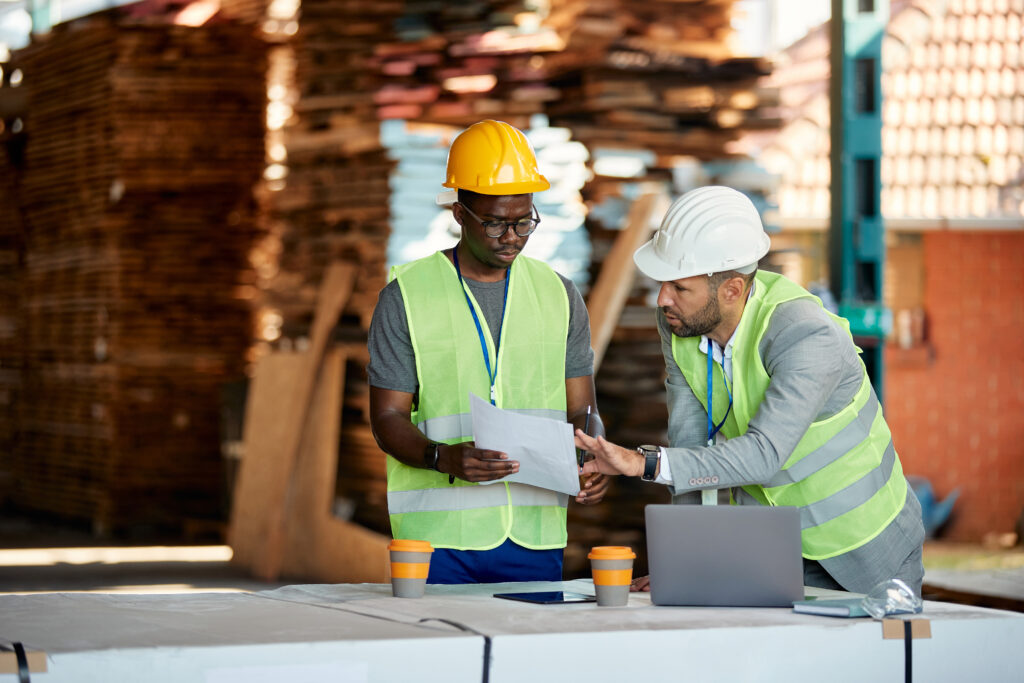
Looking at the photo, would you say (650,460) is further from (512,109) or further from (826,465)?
(512,109)

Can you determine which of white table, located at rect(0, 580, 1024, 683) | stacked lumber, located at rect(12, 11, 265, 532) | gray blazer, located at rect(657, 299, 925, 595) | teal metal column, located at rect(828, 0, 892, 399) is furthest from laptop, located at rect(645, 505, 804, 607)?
stacked lumber, located at rect(12, 11, 265, 532)

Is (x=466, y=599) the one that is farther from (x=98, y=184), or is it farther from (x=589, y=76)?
(x=98, y=184)

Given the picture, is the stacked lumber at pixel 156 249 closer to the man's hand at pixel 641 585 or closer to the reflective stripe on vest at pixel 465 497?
the reflective stripe on vest at pixel 465 497

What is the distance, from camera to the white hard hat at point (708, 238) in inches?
154

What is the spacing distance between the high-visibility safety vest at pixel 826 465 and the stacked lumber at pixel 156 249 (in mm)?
9484

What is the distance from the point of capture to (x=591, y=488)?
4.17m

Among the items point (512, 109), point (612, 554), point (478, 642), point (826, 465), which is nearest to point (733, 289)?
point (826, 465)

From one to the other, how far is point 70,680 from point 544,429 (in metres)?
1.44

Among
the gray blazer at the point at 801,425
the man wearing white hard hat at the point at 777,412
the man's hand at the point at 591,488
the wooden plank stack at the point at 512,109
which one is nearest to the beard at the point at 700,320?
the man wearing white hard hat at the point at 777,412

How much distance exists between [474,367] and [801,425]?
98 centimetres

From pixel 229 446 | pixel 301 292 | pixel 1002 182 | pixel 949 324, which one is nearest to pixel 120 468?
pixel 229 446

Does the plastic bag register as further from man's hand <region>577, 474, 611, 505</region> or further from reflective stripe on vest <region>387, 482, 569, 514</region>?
reflective stripe on vest <region>387, 482, 569, 514</region>

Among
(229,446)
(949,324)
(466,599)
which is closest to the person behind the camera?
(466,599)

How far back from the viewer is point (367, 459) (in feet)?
32.7
